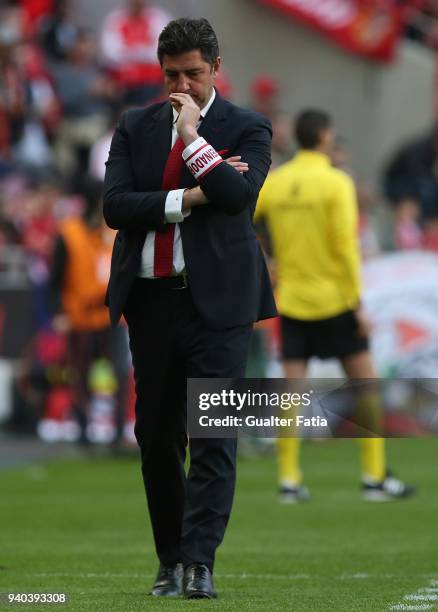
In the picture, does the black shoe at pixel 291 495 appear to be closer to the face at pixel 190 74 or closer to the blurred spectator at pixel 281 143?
the face at pixel 190 74

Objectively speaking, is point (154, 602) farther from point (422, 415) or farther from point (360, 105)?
point (360, 105)

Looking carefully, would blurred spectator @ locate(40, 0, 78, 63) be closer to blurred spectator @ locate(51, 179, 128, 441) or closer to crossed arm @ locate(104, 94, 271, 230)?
blurred spectator @ locate(51, 179, 128, 441)

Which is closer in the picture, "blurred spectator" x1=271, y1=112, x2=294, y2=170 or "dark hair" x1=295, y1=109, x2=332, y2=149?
"dark hair" x1=295, y1=109, x2=332, y2=149

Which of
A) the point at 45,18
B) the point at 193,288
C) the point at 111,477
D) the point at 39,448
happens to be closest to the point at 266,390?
the point at 193,288

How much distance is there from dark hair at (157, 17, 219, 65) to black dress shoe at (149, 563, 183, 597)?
2.00 m

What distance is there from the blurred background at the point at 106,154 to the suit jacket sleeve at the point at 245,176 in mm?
6770

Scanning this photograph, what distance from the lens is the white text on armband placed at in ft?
19.8

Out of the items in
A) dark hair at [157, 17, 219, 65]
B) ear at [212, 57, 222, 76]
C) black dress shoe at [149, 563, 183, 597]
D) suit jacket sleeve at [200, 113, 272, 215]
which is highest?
dark hair at [157, 17, 219, 65]

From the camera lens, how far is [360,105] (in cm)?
2192

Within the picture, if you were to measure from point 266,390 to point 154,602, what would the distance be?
938 mm

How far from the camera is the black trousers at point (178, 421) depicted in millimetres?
6191

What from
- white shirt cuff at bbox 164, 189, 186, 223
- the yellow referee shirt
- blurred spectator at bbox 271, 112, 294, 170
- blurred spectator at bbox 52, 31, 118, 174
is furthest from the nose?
blurred spectator at bbox 52, 31, 118, 174

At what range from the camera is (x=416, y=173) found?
20.3 meters

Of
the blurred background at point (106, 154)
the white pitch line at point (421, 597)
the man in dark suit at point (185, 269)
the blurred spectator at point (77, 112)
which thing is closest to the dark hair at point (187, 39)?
the man in dark suit at point (185, 269)
